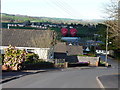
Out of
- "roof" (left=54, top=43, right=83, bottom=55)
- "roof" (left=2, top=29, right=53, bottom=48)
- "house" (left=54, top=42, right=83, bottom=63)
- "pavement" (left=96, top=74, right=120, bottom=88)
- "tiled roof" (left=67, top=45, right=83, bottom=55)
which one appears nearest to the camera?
"pavement" (left=96, top=74, right=120, bottom=88)

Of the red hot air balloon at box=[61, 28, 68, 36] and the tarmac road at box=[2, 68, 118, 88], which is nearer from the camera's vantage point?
the tarmac road at box=[2, 68, 118, 88]

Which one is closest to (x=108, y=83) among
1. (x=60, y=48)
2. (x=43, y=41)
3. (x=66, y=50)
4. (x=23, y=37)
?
(x=43, y=41)

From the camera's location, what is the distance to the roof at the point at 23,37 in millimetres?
50741

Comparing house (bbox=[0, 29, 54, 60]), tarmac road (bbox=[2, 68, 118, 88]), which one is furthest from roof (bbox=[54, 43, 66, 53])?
tarmac road (bbox=[2, 68, 118, 88])

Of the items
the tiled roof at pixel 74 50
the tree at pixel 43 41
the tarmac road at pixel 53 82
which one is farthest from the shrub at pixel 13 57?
the tiled roof at pixel 74 50

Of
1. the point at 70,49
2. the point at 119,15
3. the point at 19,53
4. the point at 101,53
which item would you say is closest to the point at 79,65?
the point at 19,53

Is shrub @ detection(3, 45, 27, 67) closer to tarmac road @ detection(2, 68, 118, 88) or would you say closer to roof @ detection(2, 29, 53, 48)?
tarmac road @ detection(2, 68, 118, 88)

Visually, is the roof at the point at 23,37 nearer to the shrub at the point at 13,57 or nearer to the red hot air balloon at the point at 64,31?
the shrub at the point at 13,57

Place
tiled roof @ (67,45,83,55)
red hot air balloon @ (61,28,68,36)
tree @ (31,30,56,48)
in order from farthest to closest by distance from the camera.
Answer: red hot air balloon @ (61,28,68,36) < tiled roof @ (67,45,83,55) < tree @ (31,30,56,48)

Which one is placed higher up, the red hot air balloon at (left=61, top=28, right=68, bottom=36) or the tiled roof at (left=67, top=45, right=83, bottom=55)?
the red hot air balloon at (left=61, top=28, right=68, bottom=36)

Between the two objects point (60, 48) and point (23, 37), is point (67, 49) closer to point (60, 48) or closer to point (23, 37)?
point (60, 48)

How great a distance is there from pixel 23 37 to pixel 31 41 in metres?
2.43

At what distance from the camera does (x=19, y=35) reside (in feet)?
176

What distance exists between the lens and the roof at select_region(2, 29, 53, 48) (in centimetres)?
5074
